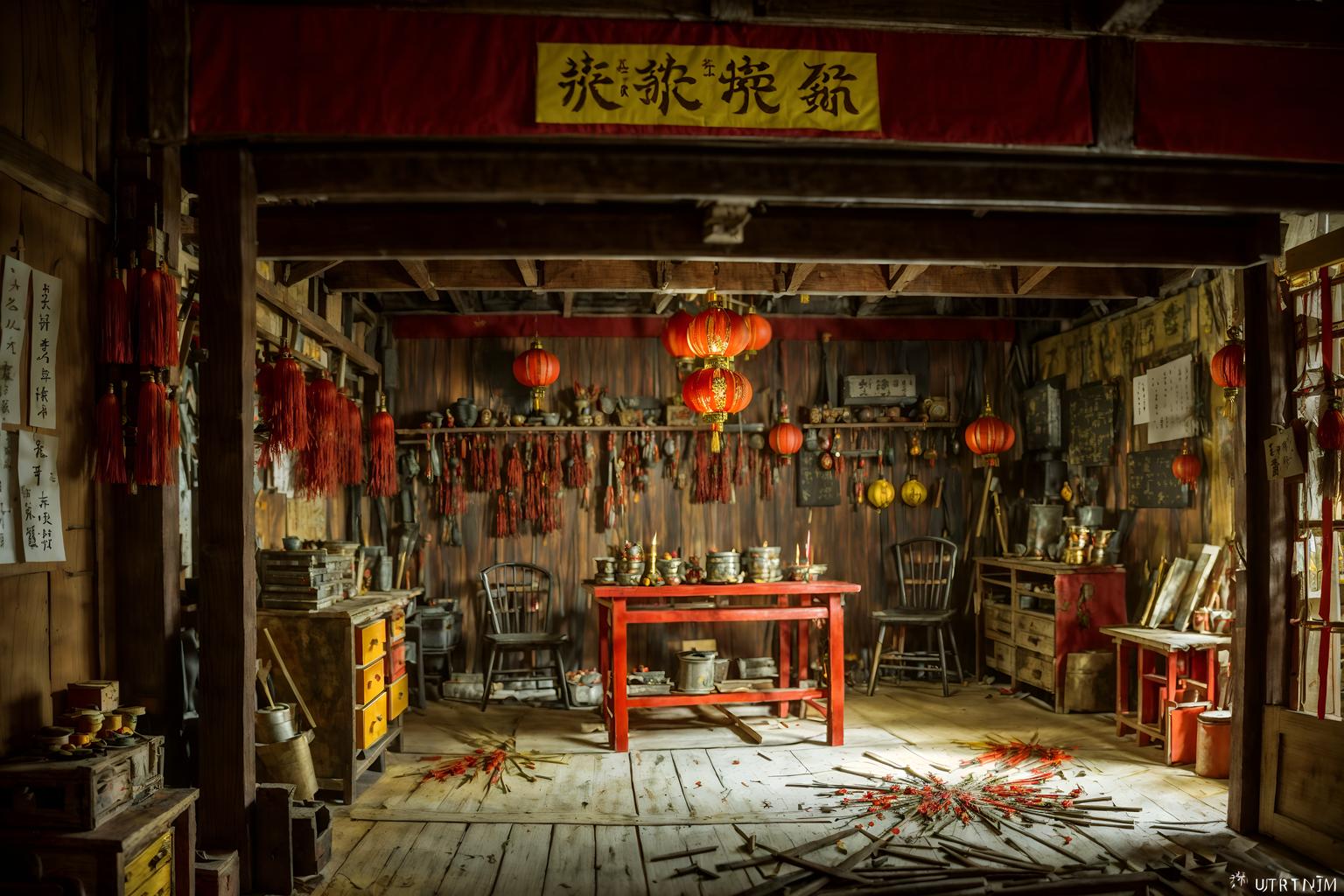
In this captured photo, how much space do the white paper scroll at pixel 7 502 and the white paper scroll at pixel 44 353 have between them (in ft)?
0.36

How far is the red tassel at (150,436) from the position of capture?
3.01 meters

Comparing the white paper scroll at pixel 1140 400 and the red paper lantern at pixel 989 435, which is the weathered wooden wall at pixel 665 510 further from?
the white paper scroll at pixel 1140 400

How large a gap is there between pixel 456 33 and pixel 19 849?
2.86 m

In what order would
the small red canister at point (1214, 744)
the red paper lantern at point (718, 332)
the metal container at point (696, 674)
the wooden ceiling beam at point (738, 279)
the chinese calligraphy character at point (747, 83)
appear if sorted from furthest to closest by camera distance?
the metal container at point (696, 674) < the wooden ceiling beam at point (738, 279) < the red paper lantern at point (718, 332) < the small red canister at point (1214, 744) < the chinese calligraphy character at point (747, 83)

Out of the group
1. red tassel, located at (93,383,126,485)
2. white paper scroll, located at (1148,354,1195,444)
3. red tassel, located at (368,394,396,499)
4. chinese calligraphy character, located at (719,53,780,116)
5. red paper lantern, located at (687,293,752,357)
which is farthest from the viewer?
red tassel, located at (368,394,396,499)

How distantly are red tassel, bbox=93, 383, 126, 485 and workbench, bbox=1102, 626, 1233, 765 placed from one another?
5.24 meters

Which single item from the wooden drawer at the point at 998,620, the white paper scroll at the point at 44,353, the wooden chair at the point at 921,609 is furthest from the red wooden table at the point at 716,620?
the white paper scroll at the point at 44,353

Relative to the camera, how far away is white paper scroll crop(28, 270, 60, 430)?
2.75 meters

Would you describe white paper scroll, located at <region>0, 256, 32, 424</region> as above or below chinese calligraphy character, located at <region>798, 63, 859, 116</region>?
below

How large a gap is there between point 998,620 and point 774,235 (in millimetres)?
4552

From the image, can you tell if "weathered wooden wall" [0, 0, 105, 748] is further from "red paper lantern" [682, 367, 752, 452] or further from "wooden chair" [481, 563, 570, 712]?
"wooden chair" [481, 563, 570, 712]

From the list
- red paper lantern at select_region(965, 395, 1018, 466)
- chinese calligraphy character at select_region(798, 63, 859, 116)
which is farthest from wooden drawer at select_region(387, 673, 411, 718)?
red paper lantern at select_region(965, 395, 1018, 466)

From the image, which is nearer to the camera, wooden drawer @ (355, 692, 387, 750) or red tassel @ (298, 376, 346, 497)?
wooden drawer @ (355, 692, 387, 750)

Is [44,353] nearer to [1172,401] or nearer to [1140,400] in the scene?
[1172,401]
